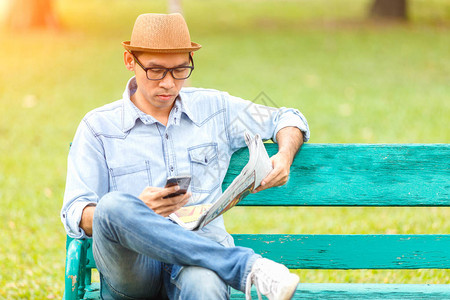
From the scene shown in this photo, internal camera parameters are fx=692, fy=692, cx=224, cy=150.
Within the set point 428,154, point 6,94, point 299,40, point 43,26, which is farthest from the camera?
point 43,26

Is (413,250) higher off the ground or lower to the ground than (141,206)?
lower

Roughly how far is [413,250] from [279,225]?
9.34ft

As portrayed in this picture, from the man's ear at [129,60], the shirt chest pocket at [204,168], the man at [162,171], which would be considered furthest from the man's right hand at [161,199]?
the man's ear at [129,60]

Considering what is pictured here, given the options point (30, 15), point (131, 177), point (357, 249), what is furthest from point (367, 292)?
point (30, 15)

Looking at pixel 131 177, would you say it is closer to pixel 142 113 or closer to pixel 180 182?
pixel 142 113

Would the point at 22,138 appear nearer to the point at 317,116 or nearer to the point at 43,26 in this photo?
the point at 317,116

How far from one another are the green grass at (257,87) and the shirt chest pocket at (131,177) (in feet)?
5.73

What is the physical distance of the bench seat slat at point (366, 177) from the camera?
3.30 m

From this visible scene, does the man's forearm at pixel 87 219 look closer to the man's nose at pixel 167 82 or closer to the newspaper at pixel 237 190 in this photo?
the newspaper at pixel 237 190

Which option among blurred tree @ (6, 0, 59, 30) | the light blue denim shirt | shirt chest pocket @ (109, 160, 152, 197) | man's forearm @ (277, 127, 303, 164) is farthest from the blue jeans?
blurred tree @ (6, 0, 59, 30)

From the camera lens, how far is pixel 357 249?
3381mm

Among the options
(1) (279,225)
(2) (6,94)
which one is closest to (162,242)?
(1) (279,225)

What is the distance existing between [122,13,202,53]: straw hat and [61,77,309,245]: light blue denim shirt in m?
0.30

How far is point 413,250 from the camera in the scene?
3.37 metres
